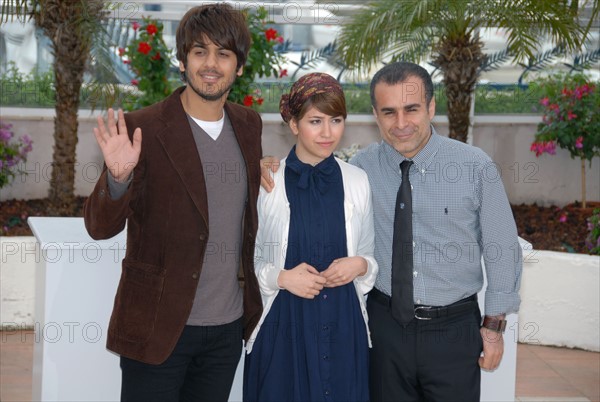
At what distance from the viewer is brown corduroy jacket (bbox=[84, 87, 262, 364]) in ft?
10.7

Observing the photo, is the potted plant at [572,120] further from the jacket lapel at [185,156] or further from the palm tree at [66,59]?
the jacket lapel at [185,156]

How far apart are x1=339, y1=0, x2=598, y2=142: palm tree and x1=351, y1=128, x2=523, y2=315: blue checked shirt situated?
412cm

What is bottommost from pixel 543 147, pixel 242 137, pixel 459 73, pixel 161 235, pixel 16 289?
pixel 16 289

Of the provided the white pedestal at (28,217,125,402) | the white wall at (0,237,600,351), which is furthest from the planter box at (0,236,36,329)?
the white pedestal at (28,217,125,402)

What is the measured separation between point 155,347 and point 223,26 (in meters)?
1.21

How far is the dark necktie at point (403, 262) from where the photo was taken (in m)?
3.58

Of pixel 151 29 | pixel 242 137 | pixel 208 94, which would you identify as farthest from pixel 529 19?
pixel 208 94

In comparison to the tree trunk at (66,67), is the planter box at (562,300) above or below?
below

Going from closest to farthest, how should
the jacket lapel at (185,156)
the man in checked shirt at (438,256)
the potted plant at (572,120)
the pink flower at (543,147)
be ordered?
the jacket lapel at (185,156)
the man in checked shirt at (438,256)
the potted plant at (572,120)
the pink flower at (543,147)

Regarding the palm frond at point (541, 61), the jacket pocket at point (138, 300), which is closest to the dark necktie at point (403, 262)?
the jacket pocket at point (138, 300)

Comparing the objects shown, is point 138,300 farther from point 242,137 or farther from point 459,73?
point 459,73

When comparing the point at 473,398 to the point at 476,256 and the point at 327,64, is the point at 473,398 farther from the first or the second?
the point at 327,64

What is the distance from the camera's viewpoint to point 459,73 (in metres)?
8.26

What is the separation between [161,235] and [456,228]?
1.18 meters
